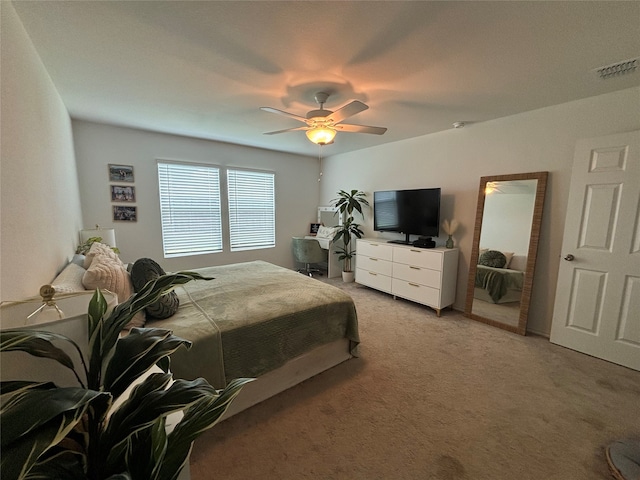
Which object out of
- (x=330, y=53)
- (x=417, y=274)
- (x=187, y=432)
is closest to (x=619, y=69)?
(x=330, y=53)

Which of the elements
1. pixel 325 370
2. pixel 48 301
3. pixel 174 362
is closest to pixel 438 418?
pixel 325 370

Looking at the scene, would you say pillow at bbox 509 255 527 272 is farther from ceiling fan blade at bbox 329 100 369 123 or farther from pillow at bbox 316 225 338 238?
pillow at bbox 316 225 338 238

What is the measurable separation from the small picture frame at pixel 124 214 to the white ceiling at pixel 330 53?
1236 millimetres

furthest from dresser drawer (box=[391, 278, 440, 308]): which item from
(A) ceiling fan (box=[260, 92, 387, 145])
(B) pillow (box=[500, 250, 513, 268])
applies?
(A) ceiling fan (box=[260, 92, 387, 145])

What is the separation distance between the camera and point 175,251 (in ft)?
13.4

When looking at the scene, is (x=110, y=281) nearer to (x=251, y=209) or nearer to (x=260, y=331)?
(x=260, y=331)

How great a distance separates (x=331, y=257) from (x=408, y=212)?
1.81 m

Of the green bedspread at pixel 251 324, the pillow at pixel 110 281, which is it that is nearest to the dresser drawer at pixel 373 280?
the green bedspread at pixel 251 324

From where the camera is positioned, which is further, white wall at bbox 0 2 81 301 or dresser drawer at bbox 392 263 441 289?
dresser drawer at bbox 392 263 441 289

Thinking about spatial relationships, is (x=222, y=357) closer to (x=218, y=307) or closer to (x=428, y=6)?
(x=218, y=307)

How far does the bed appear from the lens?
5.22 feet

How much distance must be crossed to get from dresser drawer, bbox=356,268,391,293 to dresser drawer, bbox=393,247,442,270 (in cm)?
38

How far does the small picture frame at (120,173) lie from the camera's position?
3.46 meters

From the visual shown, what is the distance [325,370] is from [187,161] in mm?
3625
